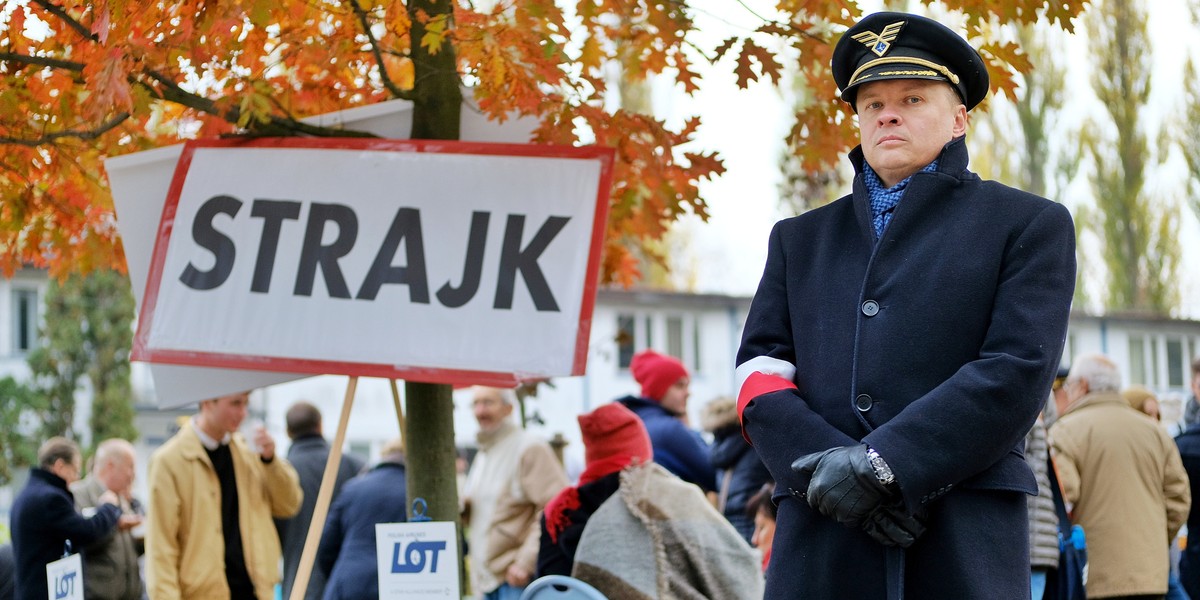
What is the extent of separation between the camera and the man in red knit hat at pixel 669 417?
26.6 ft

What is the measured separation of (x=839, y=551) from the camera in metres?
2.93

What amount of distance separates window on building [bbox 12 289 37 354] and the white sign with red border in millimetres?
34146

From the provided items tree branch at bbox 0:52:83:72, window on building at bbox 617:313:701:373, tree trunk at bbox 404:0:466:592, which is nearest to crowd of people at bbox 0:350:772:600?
tree trunk at bbox 404:0:466:592

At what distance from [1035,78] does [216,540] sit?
97.4 ft

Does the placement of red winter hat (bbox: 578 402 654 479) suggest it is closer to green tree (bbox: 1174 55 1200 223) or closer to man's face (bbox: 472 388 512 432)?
man's face (bbox: 472 388 512 432)

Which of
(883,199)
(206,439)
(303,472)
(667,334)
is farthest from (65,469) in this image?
(667,334)

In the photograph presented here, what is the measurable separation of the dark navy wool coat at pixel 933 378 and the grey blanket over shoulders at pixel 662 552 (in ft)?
8.24

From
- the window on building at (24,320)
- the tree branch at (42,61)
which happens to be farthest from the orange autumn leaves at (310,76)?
the window on building at (24,320)

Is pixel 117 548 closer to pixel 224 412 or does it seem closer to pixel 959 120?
pixel 224 412

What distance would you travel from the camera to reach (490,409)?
8422 mm

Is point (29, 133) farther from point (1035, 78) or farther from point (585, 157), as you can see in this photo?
point (1035, 78)

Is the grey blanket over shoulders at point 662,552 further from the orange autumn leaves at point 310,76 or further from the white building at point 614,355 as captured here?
the white building at point 614,355

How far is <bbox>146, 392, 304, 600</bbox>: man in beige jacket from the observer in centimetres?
678

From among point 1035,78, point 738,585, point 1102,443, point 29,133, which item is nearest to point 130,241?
point 29,133
